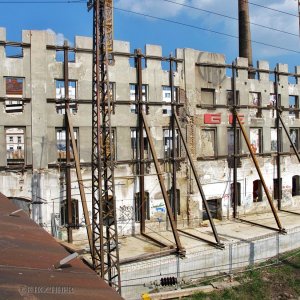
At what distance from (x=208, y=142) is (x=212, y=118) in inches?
64.7

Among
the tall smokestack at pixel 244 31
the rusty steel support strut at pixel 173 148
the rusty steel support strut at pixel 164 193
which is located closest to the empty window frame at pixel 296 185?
the tall smokestack at pixel 244 31

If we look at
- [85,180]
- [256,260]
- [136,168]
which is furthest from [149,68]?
[256,260]

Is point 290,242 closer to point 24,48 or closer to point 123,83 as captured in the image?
point 123,83

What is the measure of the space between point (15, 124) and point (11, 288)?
1649 centimetres

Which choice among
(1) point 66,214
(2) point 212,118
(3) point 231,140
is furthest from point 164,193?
(3) point 231,140

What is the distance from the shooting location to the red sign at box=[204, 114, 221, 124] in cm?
2448

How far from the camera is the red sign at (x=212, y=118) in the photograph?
24484 mm

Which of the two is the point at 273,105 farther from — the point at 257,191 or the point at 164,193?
the point at 164,193

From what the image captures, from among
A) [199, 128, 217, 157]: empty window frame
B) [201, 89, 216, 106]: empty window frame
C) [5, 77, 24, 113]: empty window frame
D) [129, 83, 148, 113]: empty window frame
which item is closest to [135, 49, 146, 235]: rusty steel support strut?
[129, 83, 148, 113]: empty window frame

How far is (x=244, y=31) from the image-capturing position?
108 feet

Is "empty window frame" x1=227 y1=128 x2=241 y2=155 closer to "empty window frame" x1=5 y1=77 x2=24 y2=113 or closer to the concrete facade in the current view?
the concrete facade

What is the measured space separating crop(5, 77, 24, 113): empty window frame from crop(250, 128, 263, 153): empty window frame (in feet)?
53.7

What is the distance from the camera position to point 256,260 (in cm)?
2105

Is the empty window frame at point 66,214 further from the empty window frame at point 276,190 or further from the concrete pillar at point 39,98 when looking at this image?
the empty window frame at point 276,190
